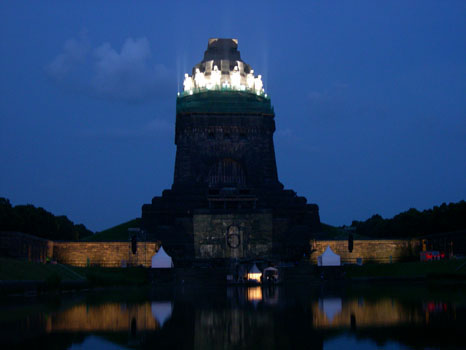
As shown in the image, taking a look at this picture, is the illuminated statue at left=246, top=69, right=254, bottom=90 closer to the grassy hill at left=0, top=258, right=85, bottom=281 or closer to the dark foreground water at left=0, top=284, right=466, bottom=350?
the grassy hill at left=0, top=258, right=85, bottom=281

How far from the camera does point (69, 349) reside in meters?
10.4

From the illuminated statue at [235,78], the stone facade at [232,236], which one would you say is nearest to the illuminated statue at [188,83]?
the illuminated statue at [235,78]

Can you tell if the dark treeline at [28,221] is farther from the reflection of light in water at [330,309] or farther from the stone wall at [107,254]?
the reflection of light in water at [330,309]

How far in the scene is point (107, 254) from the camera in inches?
2205

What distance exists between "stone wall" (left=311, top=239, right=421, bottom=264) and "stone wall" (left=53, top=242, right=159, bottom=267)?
1715 cm

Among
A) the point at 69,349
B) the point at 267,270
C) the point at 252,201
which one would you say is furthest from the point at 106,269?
the point at 69,349

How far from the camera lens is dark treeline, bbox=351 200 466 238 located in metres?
60.7

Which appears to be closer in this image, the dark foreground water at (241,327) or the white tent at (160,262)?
the dark foreground water at (241,327)

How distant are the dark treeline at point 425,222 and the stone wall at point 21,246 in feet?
107

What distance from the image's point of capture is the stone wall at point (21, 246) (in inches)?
1919

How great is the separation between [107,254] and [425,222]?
3770 cm

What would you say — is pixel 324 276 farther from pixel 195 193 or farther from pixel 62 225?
pixel 62 225

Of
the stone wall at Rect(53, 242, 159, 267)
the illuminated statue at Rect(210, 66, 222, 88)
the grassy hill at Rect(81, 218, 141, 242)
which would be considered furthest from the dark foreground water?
the illuminated statue at Rect(210, 66, 222, 88)

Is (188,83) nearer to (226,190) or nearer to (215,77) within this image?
(215,77)
